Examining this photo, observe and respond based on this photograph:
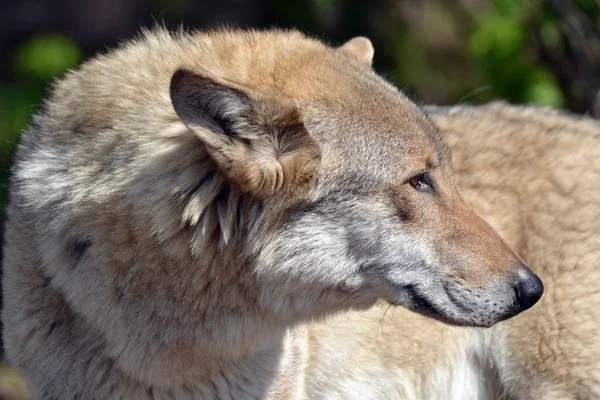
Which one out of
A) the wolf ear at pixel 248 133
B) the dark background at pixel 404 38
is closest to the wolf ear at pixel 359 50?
the wolf ear at pixel 248 133

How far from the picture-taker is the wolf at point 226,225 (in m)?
3.80

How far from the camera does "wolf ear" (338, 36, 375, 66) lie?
15.2 ft

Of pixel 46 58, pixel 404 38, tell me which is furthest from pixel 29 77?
pixel 404 38

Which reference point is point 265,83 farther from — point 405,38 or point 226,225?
point 405,38

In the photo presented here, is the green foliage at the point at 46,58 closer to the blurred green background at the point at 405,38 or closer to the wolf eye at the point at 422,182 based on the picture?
the blurred green background at the point at 405,38

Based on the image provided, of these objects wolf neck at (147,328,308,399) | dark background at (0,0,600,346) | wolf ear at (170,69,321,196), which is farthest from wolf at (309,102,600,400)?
dark background at (0,0,600,346)

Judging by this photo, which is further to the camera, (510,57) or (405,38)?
(405,38)

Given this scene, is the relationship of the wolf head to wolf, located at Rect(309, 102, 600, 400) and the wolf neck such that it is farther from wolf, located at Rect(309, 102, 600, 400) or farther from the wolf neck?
wolf, located at Rect(309, 102, 600, 400)

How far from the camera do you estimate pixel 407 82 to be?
32.2ft

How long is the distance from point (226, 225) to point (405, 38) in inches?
255

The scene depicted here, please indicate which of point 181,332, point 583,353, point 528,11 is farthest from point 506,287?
point 528,11

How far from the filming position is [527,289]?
13.2 ft

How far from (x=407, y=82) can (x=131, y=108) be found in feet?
20.4

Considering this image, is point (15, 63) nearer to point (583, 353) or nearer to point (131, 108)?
point (131, 108)
